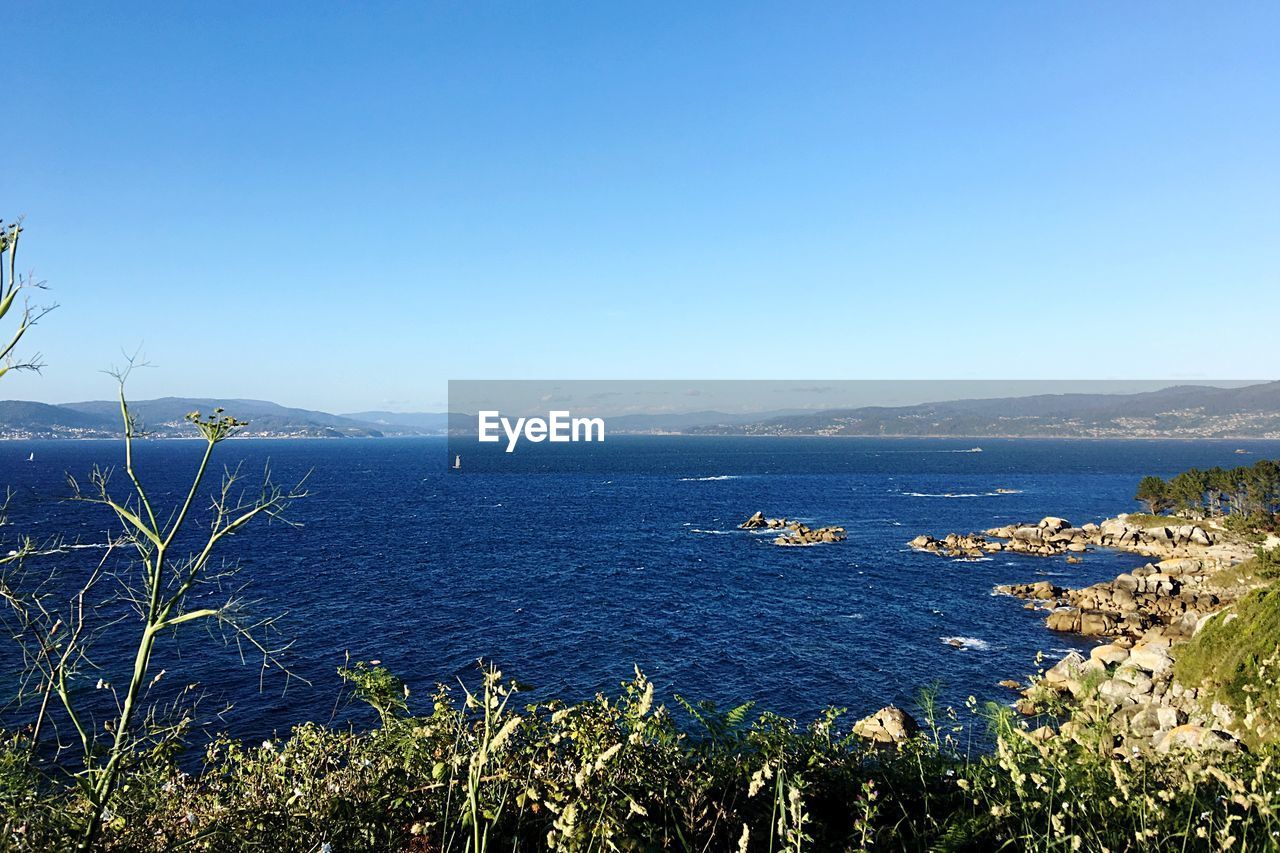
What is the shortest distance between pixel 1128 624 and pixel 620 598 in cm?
3481

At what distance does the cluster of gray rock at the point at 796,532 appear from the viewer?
269 feet

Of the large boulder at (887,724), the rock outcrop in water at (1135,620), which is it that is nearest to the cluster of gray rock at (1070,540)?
the rock outcrop in water at (1135,620)

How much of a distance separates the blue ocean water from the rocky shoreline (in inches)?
135

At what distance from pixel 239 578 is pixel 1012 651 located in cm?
5894

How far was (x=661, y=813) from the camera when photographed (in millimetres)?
5387

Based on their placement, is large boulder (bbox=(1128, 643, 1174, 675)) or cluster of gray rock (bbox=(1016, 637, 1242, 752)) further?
large boulder (bbox=(1128, 643, 1174, 675))

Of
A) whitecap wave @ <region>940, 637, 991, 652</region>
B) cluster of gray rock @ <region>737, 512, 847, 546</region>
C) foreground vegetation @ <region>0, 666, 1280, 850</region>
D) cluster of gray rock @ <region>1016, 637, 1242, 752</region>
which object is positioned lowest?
whitecap wave @ <region>940, 637, 991, 652</region>

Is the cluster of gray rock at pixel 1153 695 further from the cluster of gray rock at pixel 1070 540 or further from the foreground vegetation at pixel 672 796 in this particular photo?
the cluster of gray rock at pixel 1070 540

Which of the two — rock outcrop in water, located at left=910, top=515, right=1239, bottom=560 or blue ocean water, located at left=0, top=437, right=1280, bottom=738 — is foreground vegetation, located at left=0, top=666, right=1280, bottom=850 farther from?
rock outcrop in water, located at left=910, top=515, right=1239, bottom=560

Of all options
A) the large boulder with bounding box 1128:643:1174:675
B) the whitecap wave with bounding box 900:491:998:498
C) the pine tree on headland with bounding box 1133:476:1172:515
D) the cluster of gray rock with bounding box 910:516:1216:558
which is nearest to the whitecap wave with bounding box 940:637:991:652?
the large boulder with bounding box 1128:643:1174:675

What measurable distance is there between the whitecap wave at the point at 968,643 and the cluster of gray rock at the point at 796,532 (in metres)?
34.4

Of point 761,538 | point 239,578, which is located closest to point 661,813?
point 239,578

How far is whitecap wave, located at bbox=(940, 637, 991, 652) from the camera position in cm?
A: 4481

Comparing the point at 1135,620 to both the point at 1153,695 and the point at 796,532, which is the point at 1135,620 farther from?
the point at 796,532
